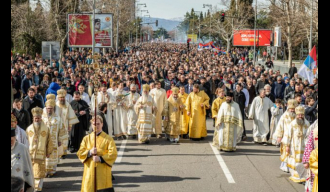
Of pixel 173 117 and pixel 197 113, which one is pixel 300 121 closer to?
pixel 197 113

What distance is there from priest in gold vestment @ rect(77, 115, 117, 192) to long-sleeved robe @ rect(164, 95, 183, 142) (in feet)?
22.8

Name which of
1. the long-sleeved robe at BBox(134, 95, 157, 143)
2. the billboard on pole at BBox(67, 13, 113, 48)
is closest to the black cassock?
the long-sleeved robe at BBox(134, 95, 157, 143)

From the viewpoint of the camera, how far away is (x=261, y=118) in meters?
14.9

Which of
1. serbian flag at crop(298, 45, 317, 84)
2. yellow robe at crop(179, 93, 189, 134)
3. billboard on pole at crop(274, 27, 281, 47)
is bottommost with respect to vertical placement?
yellow robe at crop(179, 93, 189, 134)

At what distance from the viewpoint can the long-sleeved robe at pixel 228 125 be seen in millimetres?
13305

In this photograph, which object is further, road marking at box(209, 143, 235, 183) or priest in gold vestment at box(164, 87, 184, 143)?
priest in gold vestment at box(164, 87, 184, 143)

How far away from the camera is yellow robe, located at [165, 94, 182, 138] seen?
14.9m

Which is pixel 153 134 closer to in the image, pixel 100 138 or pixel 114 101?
pixel 114 101

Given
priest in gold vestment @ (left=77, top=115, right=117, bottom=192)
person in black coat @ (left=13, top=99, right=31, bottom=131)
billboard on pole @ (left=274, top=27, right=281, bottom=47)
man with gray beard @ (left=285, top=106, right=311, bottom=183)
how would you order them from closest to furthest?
1. priest in gold vestment @ (left=77, top=115, right=117, bottom=192)
2. man with gray beard @ (left=285, top=106, right=311, bottom=183)
3. person in black coat @ (left=13, top=99, right=31, bottom=131)
4. billboard on pole @ (left=274, top=27, right=281, bottom=47)

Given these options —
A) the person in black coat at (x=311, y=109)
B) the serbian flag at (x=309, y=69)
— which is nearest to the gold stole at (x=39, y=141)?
the person in black coat at (x=311, y=109)

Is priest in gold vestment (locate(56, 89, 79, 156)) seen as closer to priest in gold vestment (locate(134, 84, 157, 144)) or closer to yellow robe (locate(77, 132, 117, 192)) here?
priest in gold vestment (locate(134, 84, 157, 144))

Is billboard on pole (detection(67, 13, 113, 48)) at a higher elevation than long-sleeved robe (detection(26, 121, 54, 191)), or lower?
higher
